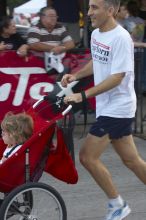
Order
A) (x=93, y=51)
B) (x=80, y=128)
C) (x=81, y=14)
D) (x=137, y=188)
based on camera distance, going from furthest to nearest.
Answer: (x=81, y=14) < (x=80, y=128) < (x=137, y=188) < (x=93, y=51)

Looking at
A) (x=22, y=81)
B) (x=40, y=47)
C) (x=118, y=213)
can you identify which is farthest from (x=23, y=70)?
(x=118, y=213)

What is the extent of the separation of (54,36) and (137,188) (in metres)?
3.20

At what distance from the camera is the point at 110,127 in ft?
17.0

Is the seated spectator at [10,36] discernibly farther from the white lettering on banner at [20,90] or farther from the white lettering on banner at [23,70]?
the white lettering on banner at [20,90]

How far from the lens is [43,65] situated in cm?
884

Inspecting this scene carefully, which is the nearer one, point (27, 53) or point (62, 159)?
point (62, 159)

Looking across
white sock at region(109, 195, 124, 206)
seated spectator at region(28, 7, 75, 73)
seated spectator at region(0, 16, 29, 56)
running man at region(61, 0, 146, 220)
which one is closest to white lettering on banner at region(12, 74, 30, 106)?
seated spectator at region(28, 7, 75, 73)

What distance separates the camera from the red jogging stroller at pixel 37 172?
4715mm

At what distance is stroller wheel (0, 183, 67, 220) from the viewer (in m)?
4.70

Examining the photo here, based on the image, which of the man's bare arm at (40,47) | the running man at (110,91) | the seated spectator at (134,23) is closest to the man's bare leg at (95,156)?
the running man at (110,91)

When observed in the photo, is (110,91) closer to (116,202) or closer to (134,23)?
(116,202)

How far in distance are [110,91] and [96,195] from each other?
1551 millimetres

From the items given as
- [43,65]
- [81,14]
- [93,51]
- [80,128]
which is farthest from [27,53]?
[81,14]

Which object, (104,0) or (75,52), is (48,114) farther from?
(75,52)
